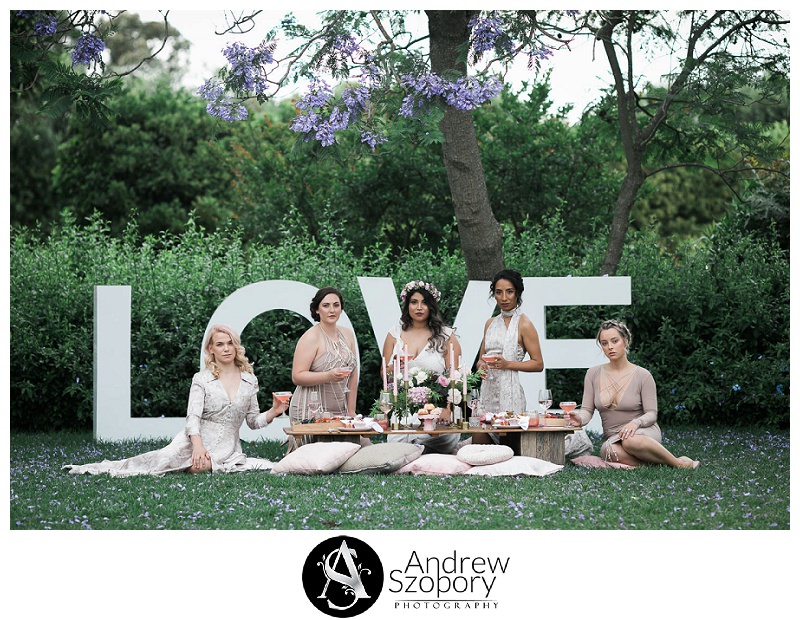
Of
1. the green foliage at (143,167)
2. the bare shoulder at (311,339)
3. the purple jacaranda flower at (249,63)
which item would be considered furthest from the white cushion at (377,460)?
the green foliage at (143,167)

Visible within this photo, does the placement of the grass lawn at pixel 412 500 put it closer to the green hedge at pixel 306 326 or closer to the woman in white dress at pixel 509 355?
the woman in white dress at pixel 509 355

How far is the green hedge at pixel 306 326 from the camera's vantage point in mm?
9953

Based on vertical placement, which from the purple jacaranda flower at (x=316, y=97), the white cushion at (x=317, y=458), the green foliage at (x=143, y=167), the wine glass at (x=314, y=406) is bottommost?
the white cushion at (x=317, y=458)

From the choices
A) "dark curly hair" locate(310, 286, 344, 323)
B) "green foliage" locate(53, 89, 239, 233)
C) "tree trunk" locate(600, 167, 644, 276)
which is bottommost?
"dark curly hair" locate(310, 286, 344, 323)

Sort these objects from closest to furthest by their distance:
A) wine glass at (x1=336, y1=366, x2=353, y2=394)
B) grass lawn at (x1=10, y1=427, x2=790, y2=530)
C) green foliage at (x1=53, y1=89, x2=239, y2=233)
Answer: grass lawn at (x1=10, y1=427, x2=790, y2=530) < wine glass at (x1=336, y1=366, x2=353, y2=394) < green foliage at (x1=53, y1=89, x2=239, y2=233)

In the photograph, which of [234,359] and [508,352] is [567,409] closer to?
[508,352]

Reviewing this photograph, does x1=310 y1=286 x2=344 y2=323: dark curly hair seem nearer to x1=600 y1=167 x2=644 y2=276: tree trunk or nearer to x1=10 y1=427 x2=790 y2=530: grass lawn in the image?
x1=10 y1=427 x2=790 y2=530: grass lawn

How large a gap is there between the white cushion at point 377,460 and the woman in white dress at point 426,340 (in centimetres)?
56

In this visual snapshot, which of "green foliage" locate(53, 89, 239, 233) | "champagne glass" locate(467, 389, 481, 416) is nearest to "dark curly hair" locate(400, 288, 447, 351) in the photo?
"champagne glass" locate(467, 389, 481, 416)

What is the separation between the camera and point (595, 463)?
23.8ft

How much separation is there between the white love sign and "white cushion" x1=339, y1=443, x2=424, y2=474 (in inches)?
Result: 78.7

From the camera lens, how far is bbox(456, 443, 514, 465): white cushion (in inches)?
276

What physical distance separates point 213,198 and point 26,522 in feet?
49.8
